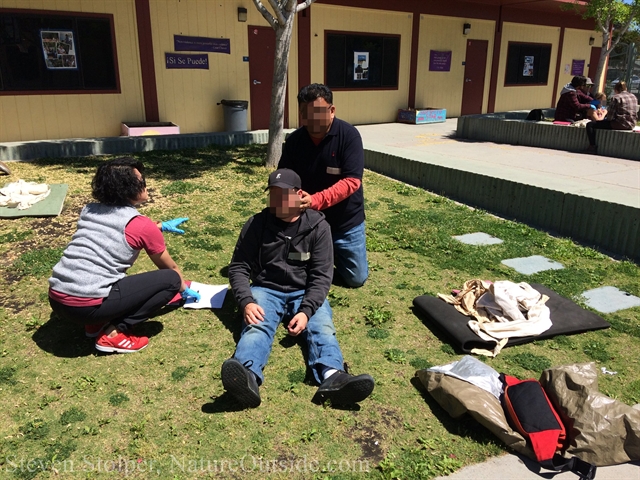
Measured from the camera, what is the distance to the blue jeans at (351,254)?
4387 millimetres

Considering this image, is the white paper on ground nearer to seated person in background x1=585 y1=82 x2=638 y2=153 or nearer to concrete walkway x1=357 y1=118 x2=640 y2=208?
concrete walkway x1=357 y1=118 x2=640 y2=208

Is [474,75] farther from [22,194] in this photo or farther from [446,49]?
[22,194]

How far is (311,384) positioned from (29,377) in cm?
168

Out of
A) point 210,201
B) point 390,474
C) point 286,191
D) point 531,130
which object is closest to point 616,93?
point 531,130

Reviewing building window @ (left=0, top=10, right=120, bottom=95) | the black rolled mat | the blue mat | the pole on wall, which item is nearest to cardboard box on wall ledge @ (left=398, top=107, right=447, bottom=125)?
the pole on wall

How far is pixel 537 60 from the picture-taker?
20.1 m

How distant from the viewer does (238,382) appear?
2791 mm

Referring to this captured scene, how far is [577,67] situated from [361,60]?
1173cm

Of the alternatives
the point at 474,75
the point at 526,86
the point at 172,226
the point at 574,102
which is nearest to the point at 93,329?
the point at 172,226

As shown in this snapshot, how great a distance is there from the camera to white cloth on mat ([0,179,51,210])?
20.5 feet

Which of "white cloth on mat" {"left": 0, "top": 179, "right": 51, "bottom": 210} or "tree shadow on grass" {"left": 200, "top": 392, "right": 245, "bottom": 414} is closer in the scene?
"tree shadow on grass" {"left": 200, "top": 392, "right": 245, "bottom": 414}

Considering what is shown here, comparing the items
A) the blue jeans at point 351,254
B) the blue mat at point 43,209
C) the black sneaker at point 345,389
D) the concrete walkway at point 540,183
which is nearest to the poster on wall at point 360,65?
the concrete walkway at point 540,183

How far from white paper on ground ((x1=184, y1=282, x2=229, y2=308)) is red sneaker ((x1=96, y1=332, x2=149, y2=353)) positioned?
60cm

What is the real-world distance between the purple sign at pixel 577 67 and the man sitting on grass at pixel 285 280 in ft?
71.9
